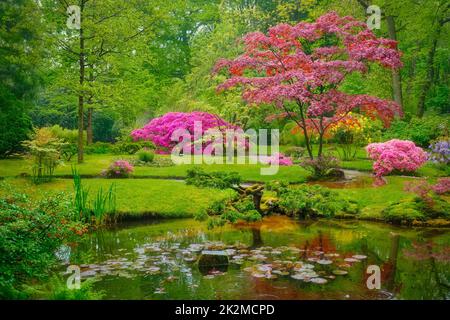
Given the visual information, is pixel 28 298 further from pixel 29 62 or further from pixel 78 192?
pixel 29 62

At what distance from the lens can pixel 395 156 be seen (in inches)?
517

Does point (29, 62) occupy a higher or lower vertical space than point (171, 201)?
higher

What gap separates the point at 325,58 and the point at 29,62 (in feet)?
32.2

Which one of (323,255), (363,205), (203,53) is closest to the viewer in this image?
(323,255)

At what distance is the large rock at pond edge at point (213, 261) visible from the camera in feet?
23.3

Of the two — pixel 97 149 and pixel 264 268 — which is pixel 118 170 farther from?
pixel 264 268

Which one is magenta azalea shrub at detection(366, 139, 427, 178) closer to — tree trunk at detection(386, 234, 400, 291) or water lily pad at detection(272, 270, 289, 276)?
tree trunk at detection(386, 234, 400, 291)

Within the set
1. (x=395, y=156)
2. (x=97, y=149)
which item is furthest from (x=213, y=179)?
(x=97, y=149)

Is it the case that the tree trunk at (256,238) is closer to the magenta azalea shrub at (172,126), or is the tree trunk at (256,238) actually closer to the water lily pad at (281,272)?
the water lily pad at (281,272)

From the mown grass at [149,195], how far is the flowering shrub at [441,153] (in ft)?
21.5

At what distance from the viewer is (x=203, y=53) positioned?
24938 mm

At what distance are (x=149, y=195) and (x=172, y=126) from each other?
8.74 meters

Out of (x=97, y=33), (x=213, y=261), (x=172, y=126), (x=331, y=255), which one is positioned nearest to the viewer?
(x=213, y=261)
